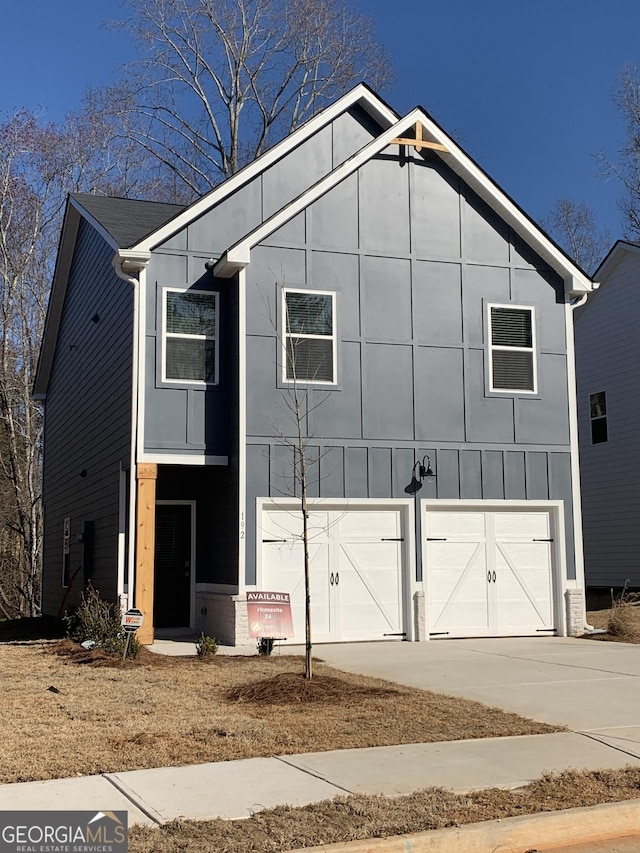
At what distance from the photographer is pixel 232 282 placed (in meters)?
15.1

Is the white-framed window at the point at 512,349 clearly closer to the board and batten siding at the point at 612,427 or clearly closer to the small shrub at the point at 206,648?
the small shrub at the point at 206,648

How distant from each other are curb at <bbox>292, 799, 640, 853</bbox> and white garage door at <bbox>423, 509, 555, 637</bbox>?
956 cm

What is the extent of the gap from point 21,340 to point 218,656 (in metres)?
20.2

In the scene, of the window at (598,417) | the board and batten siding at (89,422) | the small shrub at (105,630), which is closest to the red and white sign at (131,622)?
the small shrub at (105,630)

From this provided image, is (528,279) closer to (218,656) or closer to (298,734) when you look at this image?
(218,656)

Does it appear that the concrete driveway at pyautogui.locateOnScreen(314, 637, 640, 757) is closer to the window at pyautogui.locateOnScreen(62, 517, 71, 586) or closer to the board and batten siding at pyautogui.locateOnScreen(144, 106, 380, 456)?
the board and batten siding at pyautogui.locateOnScreen(144, 106, 380, 456)

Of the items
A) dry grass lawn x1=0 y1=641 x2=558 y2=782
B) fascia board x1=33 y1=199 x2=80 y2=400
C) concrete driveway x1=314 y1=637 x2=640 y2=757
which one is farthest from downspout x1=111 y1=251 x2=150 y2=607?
fascia board x1=33 y1=199 x2=80 y2=400

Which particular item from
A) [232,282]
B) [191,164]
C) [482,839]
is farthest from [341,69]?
[482,839]

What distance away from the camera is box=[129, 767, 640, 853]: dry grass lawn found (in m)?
5.06

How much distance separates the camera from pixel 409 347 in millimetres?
15648

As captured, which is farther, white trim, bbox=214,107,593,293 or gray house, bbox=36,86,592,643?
white trim, bbox=214,107,593,293

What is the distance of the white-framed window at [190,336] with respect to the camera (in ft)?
48.5

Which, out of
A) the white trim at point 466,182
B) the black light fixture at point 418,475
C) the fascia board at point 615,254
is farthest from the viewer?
the fascia board at point 615,254

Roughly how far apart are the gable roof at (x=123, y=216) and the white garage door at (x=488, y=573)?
658 cm
